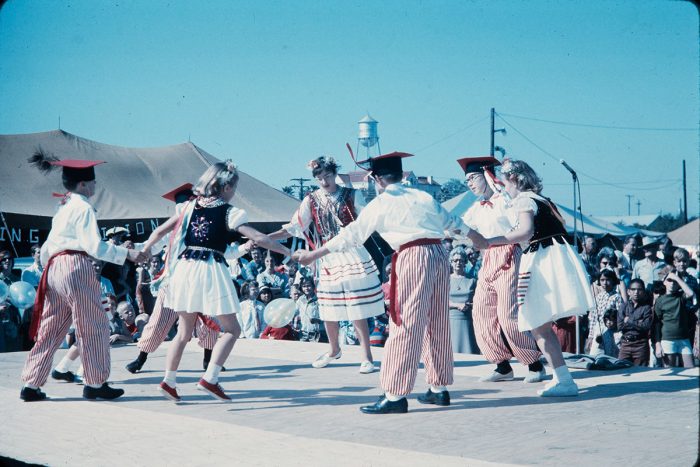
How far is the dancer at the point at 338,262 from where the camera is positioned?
22.6 feet

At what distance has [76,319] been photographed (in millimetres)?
5602

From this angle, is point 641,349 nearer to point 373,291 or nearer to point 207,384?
point 373,291

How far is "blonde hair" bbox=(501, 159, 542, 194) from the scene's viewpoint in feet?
18.4

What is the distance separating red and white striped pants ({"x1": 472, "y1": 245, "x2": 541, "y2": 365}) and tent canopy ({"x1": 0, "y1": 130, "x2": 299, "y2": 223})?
6.76 m

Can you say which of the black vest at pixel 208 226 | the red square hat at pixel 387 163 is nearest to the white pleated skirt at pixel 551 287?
the red square hat at pixel 387 163

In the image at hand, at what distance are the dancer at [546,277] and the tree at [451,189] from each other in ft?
36.8

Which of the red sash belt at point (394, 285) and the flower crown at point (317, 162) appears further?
the flower crown at point (317, 162)

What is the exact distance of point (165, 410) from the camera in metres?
5.35

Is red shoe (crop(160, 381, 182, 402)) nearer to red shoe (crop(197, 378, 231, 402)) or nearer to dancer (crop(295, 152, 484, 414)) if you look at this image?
red shoe (crop(197, 378, 231, 402))

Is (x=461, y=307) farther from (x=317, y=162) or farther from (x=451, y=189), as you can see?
(x=451, y=189)

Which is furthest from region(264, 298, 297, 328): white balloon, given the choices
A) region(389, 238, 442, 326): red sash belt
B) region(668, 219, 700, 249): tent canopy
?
region(668, 219, 700, 249): tent canopy

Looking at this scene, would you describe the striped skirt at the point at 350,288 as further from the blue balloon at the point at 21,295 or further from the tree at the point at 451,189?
the tree at the point at 451,189

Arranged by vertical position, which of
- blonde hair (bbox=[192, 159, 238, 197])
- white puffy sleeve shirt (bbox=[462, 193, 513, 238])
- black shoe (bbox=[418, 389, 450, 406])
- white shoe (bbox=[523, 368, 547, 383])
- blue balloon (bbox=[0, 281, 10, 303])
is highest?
blonde hair (bbox=[192, 159, 238, 197])

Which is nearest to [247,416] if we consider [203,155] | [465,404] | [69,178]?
[465,404]
